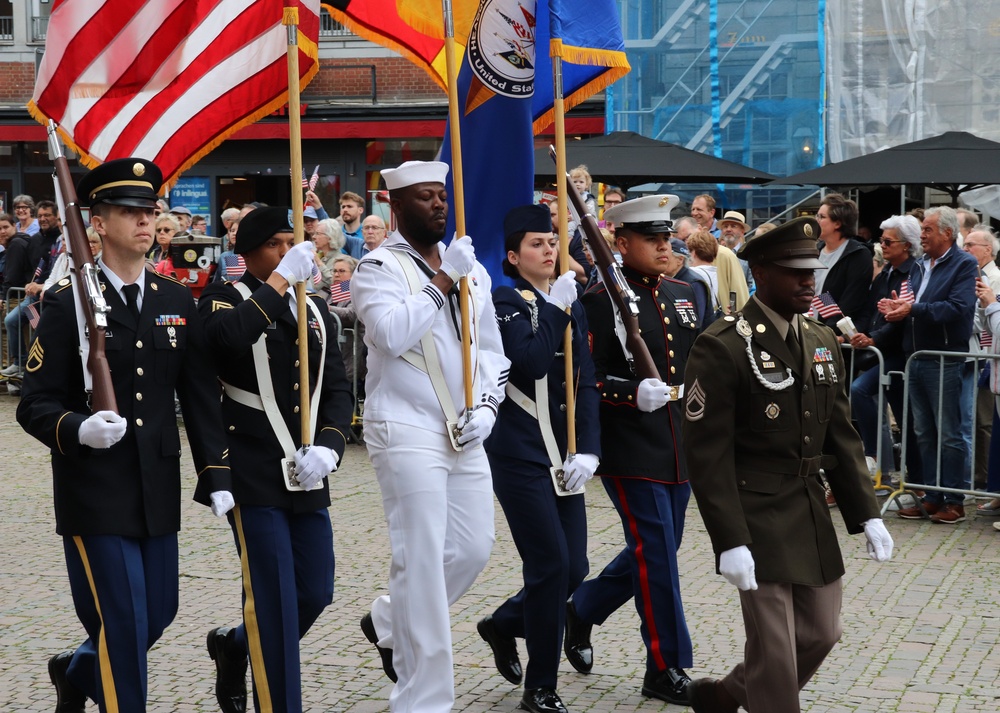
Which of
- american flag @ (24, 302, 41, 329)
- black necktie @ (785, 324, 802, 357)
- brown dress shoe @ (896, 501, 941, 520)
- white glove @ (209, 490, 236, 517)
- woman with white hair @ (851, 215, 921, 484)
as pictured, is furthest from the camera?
american flag @ (24, 302, 41, 329)

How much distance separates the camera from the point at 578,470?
237 inches

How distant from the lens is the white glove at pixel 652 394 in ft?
20.2

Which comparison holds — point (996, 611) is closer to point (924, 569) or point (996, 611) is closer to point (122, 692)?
point (924, 569)

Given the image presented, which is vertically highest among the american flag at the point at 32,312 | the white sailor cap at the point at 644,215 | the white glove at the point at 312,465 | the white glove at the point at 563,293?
the white sailor cap at the point at 644,215

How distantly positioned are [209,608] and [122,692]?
2712 millimetres

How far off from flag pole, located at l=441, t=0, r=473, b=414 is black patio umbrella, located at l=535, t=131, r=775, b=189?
888 centimetres

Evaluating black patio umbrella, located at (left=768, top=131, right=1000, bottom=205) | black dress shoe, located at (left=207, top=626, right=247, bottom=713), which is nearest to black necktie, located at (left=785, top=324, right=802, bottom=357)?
black dress shoe, located at (left=207, top=626, right=247, bottom=713)

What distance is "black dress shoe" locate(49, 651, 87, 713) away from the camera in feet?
18.3

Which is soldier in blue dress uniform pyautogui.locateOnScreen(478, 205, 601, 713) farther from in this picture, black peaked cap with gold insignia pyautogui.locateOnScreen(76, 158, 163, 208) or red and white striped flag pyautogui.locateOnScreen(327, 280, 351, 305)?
red and white striped flag pyautogui.locateOnScreen(327, 280, 351, 305)

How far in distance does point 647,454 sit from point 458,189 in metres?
1.39

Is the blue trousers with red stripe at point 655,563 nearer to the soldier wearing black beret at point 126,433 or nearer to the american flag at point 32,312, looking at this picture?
the soldier wearing black beret at point 126,433

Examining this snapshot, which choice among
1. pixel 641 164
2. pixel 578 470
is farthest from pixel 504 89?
pixel 641 164

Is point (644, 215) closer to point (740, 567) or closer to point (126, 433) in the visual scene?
point (740, 567)

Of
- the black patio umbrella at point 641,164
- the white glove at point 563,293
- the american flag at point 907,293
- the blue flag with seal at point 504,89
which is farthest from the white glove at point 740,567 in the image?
the black patio umbrella at point 641,164
